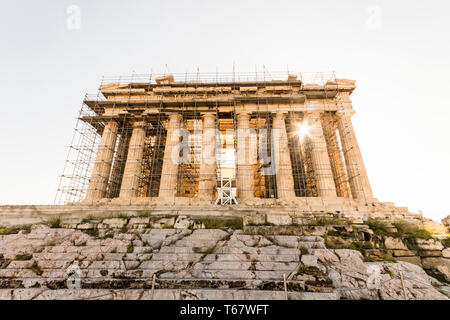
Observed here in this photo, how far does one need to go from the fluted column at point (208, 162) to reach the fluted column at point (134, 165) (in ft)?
19.1

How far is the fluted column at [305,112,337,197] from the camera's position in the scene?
→ 16.7 m

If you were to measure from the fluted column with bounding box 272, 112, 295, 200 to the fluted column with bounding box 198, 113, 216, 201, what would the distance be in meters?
5.48

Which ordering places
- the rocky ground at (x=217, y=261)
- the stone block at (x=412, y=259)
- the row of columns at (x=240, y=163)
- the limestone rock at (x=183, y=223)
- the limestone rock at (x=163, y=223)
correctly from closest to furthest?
the rocky ground at (x=217, y=261) → the stone block at (x=412, y=259) → the limestone rock at (x=183, y=223) → the limestone rock at (x=163, y=223) → the row of columns at (x=240, y=163)

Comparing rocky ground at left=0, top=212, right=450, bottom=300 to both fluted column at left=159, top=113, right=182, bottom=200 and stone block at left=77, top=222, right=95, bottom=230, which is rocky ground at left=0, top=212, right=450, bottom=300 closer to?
stone block at left=77, top=222, right=95, bottom=230

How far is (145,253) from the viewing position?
24.3 feet

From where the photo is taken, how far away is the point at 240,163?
1709 cm

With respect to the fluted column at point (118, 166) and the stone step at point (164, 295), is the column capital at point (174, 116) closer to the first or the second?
the fluted column at point (118, 166)

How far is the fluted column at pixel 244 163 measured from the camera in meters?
16.3

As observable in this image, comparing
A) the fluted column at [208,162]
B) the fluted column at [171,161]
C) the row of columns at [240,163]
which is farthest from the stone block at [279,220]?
the fluted column at [171,161]

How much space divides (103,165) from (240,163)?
12.3 metres

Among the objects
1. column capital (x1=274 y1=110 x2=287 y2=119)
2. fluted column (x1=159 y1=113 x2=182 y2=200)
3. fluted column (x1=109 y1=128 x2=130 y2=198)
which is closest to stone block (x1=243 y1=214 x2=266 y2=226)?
fluted column (x1=159 y1=113 x2=182 y2=200)
